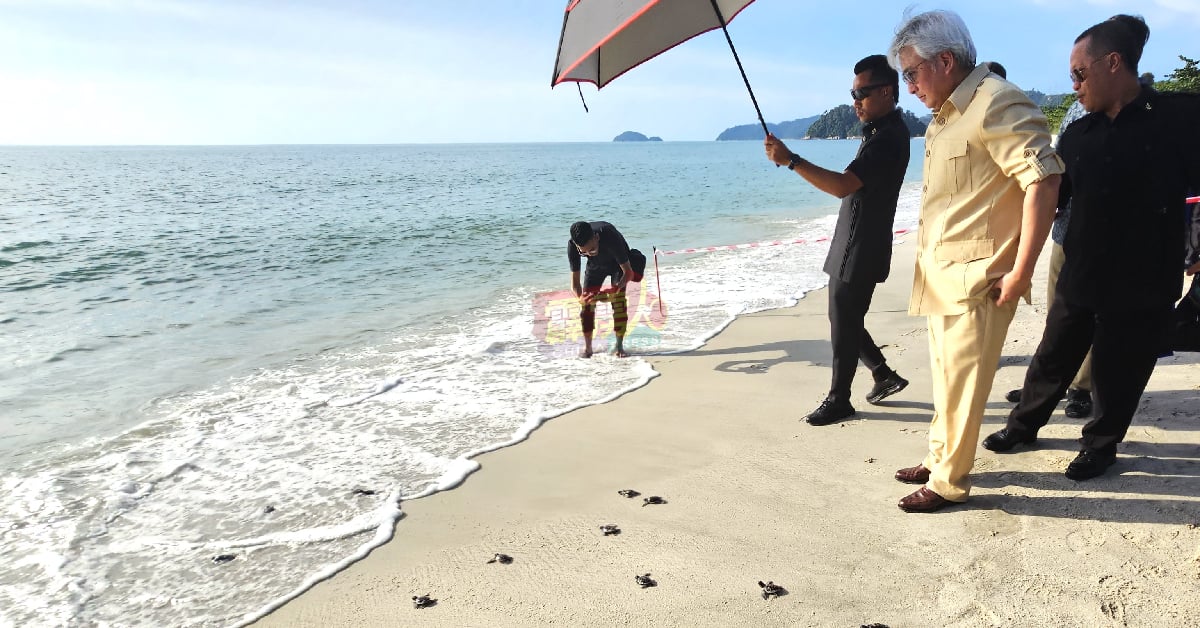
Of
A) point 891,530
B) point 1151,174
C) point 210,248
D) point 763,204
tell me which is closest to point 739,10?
point 1151,174

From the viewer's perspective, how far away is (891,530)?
3156 mm

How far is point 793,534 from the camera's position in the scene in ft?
10.6

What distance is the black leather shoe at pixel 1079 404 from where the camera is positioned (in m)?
4.21

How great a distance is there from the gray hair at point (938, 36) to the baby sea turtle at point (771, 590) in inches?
82.7

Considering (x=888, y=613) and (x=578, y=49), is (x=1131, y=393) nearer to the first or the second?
(x=888, y=613)

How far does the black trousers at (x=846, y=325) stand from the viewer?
14.0 feet

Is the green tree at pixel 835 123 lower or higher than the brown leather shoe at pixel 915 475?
higher

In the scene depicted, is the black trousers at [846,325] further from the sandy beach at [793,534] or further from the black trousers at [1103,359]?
the black trousers at [1103,359]

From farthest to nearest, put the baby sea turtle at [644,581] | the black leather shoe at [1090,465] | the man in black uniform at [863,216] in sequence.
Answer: the man in black uniform at [863,216], the black leather shoe at [1090,465], the baby sea turtle at [644,581]

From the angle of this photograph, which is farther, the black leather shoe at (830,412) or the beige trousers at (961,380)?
the black leather shoe at (830,412)

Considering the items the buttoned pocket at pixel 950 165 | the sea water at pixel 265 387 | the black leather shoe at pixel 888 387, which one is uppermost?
the buttoned pocket at pixel 950 165

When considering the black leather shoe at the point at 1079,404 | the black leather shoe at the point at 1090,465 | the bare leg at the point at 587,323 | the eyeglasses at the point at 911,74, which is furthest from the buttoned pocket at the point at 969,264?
the bare leg at the point at 587,323

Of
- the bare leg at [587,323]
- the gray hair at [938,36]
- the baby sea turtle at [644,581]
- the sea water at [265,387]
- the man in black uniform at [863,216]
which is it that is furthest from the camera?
the bare leg at [587,323]

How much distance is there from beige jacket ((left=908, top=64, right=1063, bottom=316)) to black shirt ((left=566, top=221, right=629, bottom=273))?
157 inches
